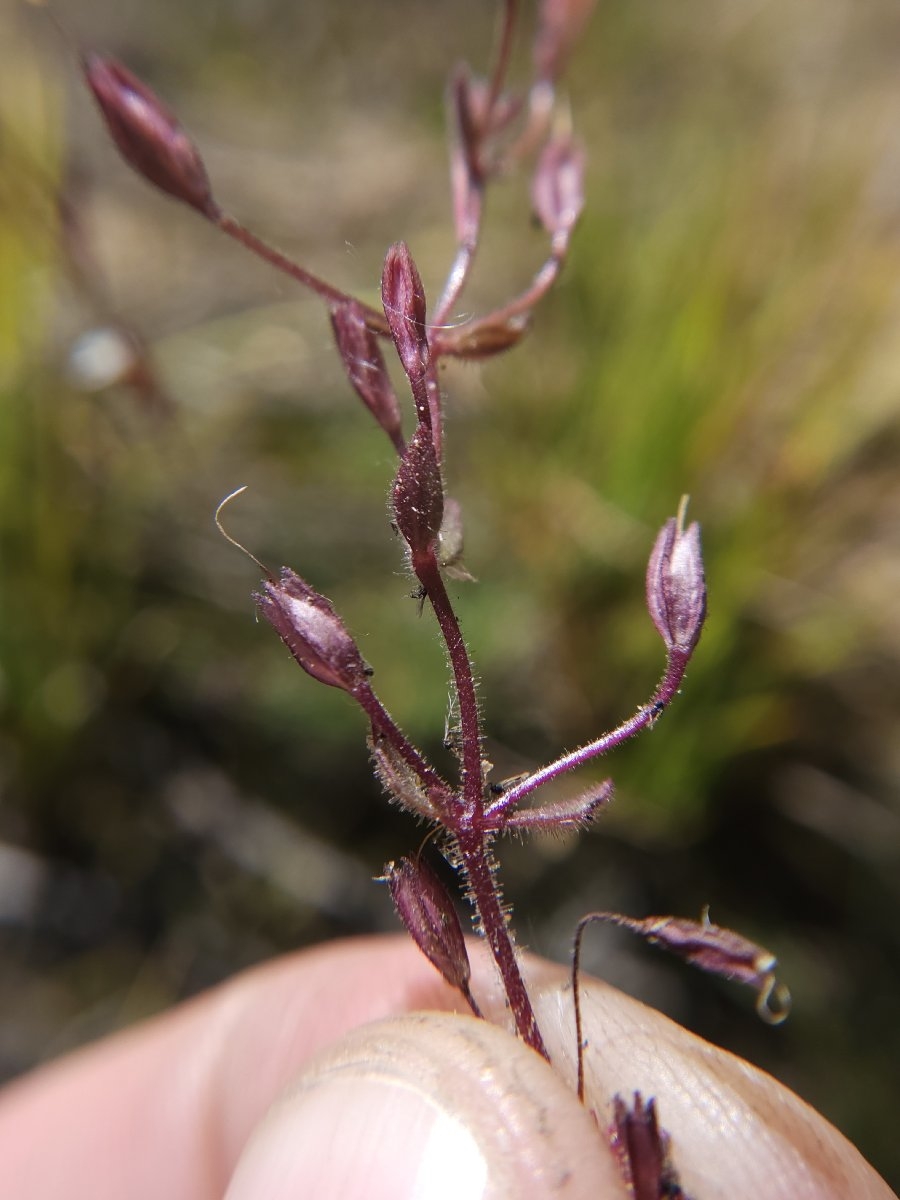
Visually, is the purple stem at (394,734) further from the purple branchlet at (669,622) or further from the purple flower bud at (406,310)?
the purple flower bud at (406,310)

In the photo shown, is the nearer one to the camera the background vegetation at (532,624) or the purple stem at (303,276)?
the purple stem at (303,276)

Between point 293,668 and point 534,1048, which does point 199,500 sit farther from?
point 534,1048

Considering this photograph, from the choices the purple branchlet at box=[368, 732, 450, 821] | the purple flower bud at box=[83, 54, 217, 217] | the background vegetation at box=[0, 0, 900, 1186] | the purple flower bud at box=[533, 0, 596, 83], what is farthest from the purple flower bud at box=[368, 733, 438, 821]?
the background vegetation at box=[0, 0, 900, 1186]

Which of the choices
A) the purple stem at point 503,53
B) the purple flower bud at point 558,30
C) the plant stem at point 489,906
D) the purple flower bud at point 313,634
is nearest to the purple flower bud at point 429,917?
the plant stem at point 489,906

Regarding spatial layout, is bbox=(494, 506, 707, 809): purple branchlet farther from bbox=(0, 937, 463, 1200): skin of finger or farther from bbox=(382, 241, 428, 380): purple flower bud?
bbox=(0, 937, 463, 1200): skin of finger

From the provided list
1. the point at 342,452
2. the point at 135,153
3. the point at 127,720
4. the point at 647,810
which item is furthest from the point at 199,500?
the point at 135,153

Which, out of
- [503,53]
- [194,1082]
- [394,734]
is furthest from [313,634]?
[194,1082]

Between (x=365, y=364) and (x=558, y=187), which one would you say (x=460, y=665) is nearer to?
(x=365, y=364)
